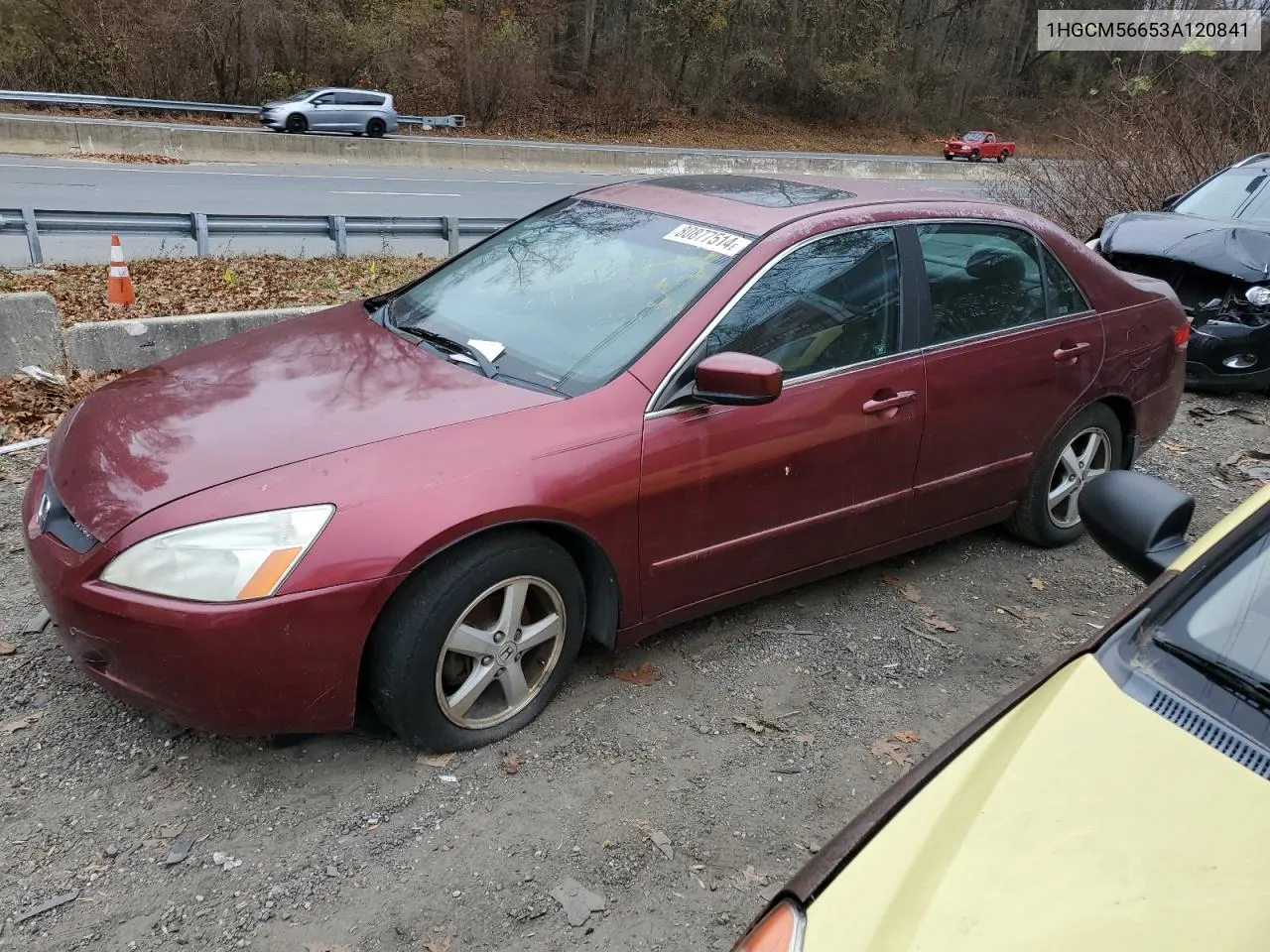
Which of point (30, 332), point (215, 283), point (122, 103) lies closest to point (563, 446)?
point (30, 332)

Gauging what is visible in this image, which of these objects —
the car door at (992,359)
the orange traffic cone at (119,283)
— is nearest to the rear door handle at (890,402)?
the car door at (992,359)

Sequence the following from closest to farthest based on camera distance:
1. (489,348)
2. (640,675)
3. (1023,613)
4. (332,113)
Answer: (489,348) < (640,675) < (1023,613) < (332,113)

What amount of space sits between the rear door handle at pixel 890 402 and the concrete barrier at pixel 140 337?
3879 millimetres

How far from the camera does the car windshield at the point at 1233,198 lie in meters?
8.48

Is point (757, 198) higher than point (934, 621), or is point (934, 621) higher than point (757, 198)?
point (757, 198)

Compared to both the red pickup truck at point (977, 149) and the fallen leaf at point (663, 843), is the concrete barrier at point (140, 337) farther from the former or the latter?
the red pickup truck at point (977, 149)

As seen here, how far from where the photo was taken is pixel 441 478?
2.87m

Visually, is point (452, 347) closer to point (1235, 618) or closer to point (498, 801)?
point (498, 801)

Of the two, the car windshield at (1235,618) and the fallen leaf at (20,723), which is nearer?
the car windshield at (1235,618)

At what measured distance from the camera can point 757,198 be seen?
3.96 metres

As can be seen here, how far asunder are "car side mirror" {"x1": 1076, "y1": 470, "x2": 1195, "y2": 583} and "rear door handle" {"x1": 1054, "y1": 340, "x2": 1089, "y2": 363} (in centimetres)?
191

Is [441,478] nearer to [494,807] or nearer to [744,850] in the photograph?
[494,807]

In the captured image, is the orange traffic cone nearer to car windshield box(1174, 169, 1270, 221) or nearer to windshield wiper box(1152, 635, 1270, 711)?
windshield wiper box(1152, 635, 1270, 711)

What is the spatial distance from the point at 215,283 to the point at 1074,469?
753 centimetres
